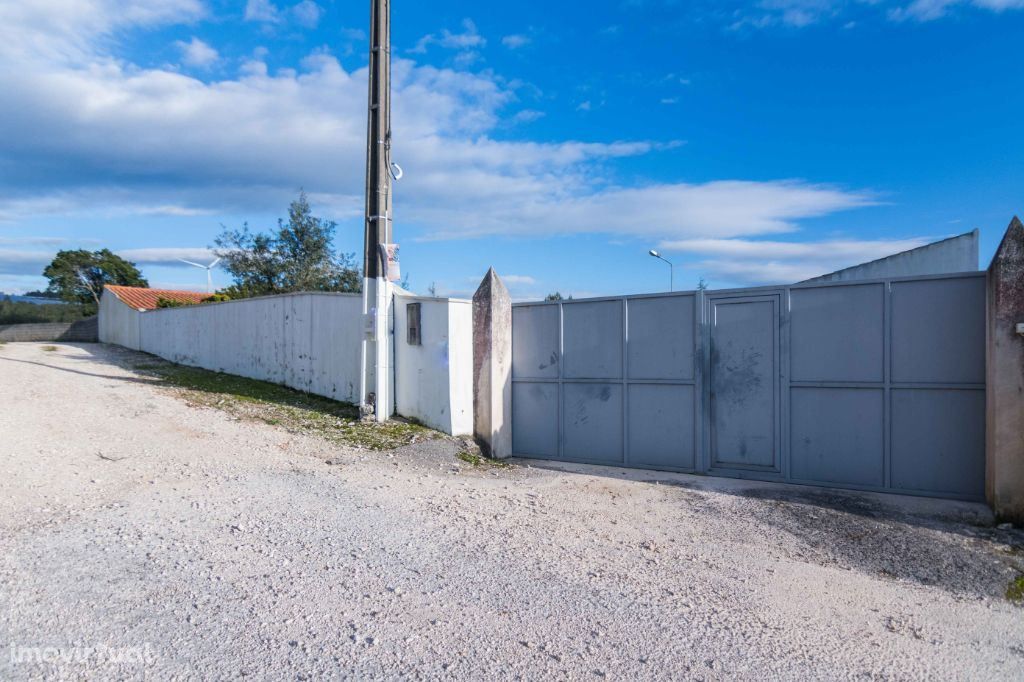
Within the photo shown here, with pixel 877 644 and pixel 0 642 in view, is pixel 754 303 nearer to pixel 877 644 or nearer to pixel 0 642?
pixel 877 644

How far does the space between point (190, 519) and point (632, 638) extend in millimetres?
3603

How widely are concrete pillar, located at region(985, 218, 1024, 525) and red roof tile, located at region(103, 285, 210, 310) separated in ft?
87.1

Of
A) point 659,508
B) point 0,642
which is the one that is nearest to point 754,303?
point 659,508

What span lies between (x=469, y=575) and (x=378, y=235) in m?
6.35

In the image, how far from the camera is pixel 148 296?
1126 inches

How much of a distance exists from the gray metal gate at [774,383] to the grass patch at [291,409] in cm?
197

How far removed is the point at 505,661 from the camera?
304cm

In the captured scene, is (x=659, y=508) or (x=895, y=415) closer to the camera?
(x=659, y=508)

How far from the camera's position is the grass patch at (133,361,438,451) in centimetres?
843

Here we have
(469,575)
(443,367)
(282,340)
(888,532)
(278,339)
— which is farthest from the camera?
(278,339)

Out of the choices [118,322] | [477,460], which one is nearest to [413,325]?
[477,460]

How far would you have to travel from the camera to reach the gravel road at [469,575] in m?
3.08

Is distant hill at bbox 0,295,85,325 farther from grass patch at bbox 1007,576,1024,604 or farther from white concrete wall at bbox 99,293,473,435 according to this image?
grass patch at bbox 1007,576,1024,604

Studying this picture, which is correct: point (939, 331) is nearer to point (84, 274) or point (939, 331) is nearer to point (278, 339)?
point (278, 339)
